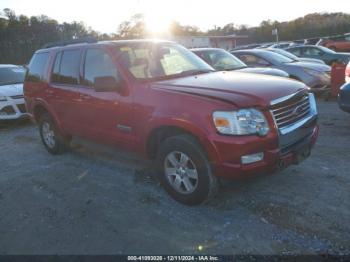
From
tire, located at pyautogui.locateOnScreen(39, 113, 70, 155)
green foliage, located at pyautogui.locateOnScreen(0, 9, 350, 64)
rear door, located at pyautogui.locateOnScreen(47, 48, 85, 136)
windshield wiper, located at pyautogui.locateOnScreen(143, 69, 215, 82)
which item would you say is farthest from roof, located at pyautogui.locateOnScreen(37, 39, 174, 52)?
green foliage, located at pyautogui.locateOnScreen(0, 9, 350, 64)

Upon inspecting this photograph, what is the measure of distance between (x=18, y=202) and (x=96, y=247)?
5.98 ft

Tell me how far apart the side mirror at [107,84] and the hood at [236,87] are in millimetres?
471

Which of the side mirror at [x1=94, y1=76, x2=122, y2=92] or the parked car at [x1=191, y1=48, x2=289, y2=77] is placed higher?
the side mirror at [x1=94, y1=76, x2=122, y2=92]

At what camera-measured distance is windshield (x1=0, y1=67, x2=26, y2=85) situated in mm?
10891

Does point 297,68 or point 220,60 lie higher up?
point 220,60

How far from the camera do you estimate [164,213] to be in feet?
14.1

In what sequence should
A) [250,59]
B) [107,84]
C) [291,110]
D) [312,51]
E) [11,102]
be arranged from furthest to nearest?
1. [312,51]
2. [250,59]
3. [11,102]
4. [107,84]
5. [291,110]

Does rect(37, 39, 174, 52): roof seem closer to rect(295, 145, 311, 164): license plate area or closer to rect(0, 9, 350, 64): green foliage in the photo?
rect(295, 145, 311, 164): license plate area

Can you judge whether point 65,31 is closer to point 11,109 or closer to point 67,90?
point 11,109

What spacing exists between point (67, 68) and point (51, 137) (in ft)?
4.87

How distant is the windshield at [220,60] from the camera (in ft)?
31.7

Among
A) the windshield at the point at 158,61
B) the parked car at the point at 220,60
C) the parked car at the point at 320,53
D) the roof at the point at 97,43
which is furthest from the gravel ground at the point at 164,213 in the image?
the parked car at the point at 320,53

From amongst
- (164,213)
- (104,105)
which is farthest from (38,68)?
(164,213)

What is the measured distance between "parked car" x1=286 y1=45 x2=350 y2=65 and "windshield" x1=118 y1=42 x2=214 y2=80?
553 inches
